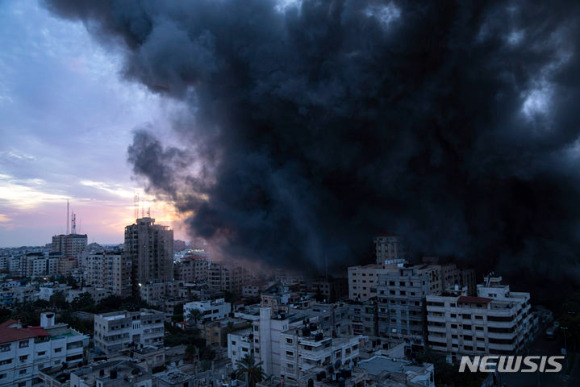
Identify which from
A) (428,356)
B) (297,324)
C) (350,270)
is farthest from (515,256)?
(297,324)

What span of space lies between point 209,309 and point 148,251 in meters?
20.0

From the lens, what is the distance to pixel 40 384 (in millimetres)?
15766

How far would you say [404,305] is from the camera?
76.2 feet

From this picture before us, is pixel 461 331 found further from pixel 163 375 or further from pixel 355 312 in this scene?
pixel 163 375

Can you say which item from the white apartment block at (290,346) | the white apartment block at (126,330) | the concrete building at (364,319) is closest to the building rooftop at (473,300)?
the concrete building at (364,319)

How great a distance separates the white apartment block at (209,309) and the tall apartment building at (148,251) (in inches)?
625

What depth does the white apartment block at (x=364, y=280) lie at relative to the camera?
105ft

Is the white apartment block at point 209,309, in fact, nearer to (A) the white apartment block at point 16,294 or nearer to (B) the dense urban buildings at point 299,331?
(B) the dense urban buildings at point 299,331

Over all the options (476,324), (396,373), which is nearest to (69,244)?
(476,324)

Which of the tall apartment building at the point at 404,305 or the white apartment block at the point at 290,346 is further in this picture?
the tall apartment building at the point at 404,305

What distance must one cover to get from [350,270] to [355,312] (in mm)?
8478

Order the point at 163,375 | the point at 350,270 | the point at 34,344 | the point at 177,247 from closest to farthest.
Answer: the point at 163,375 → the point at 34,344 → the point at 350,270 → the point at 177,247

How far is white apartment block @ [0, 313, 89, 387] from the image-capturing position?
16.6m

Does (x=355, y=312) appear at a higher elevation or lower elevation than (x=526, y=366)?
higher
